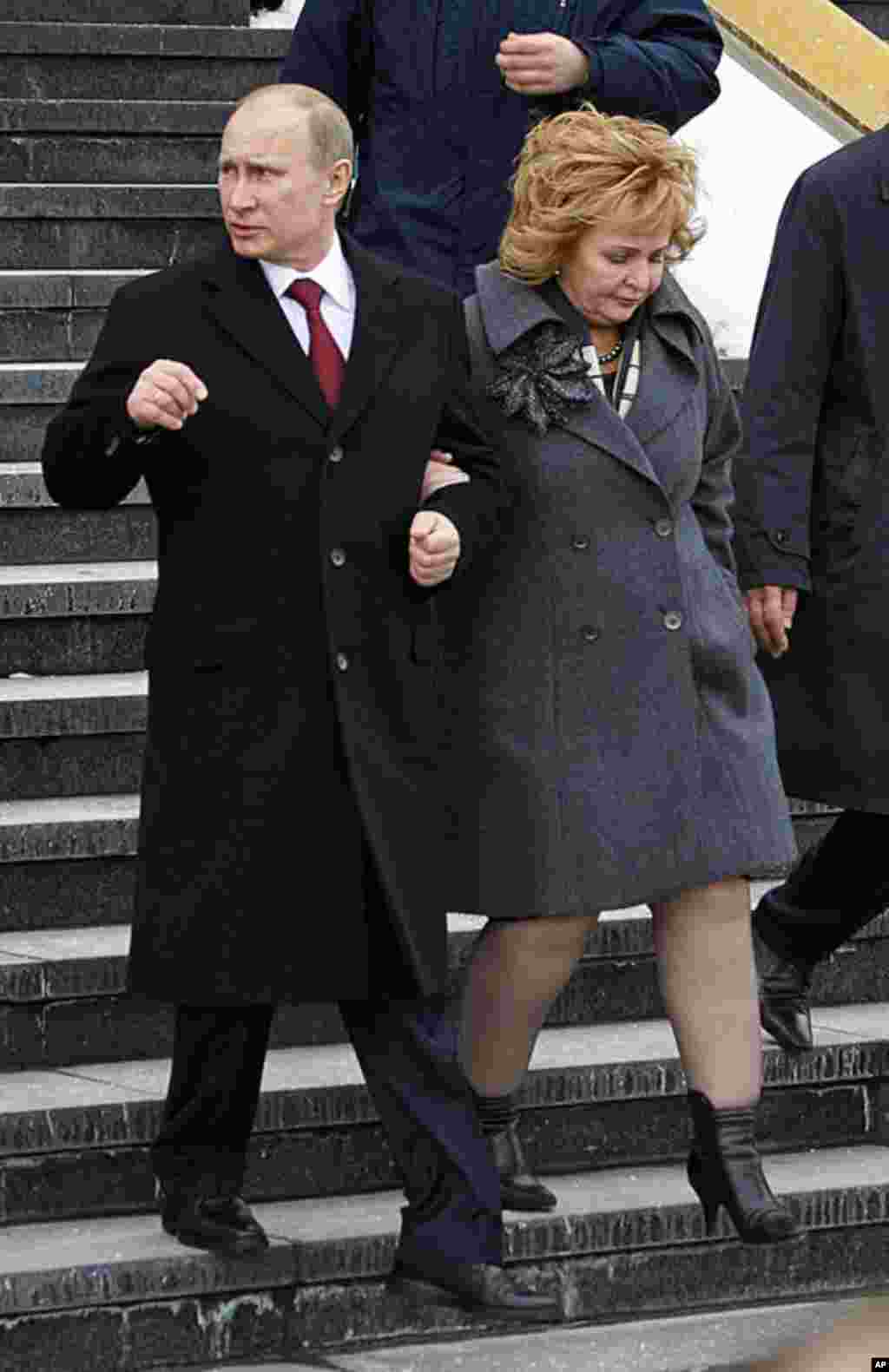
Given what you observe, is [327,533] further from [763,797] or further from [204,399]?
[763,797]

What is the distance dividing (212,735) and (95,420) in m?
0.49

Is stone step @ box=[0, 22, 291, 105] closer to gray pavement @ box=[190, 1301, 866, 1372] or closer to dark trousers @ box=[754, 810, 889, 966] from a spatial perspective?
dark trousers @ box=[754, 810, 889, 966]

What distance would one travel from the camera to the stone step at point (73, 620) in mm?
6629

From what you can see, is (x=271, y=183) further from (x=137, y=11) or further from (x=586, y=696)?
(x=137, y=11)

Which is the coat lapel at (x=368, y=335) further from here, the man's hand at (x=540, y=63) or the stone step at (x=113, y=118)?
the stone step at (x=113, y=118)

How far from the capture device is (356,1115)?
5629 millimetres

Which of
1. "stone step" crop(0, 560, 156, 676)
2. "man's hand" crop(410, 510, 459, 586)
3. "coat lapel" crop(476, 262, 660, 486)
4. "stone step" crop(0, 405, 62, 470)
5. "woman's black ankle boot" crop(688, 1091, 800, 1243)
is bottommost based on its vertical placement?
"woman's black ankle boot" crop(688, 1091, 800, 1243)

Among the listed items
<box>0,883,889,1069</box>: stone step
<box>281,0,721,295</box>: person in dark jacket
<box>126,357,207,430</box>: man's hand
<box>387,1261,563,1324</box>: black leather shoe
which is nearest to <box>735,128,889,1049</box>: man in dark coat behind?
<box>281,0,721,295</box>: person in dark jacket

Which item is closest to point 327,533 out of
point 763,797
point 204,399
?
point 204,399

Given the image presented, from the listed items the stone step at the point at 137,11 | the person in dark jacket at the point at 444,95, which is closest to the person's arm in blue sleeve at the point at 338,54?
the person in dark jacket at the point at 444,95

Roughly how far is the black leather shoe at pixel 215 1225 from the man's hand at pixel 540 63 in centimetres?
184

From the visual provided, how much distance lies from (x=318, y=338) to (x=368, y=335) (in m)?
0.07

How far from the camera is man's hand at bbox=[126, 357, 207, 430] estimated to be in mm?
4812

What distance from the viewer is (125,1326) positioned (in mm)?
5164
